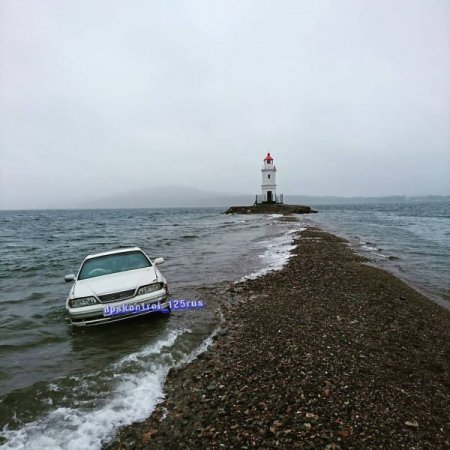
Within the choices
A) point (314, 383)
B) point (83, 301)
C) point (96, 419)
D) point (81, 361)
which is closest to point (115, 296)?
point (83, 301)

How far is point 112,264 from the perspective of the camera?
32.3ft

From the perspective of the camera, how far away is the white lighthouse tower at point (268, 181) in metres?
77.7

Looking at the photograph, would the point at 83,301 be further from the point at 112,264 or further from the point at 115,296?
the point at 112,264

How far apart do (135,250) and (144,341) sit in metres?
3.65

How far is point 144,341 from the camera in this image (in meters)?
7.62

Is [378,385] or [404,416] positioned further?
[378,385]

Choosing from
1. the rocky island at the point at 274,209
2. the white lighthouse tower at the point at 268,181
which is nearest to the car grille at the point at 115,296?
the rocky island at the point at 274,209

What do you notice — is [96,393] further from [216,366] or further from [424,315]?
[424,315]

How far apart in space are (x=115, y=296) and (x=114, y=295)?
4 centimetres

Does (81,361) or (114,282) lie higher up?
(114,282)

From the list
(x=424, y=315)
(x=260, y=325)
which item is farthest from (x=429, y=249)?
(x=260, y=325)

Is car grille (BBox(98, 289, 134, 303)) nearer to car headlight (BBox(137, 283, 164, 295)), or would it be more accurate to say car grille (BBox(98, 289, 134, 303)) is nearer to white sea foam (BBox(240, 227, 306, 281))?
car headlight (BBox(137, 283, 164, 295))

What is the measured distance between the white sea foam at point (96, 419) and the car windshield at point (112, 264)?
399 cm

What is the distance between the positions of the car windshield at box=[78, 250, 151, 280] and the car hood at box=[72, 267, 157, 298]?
391mm
